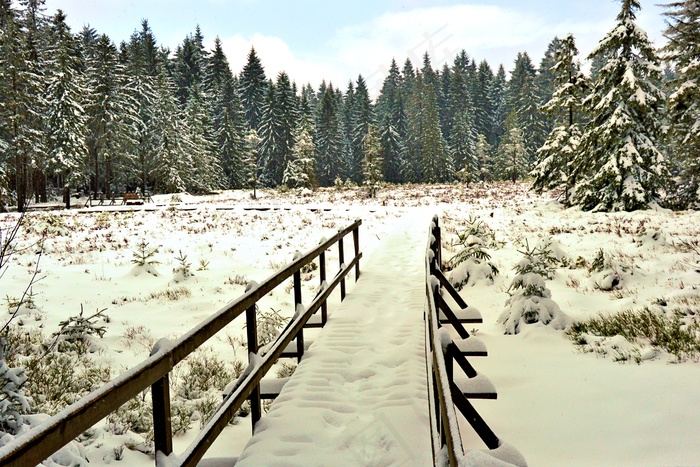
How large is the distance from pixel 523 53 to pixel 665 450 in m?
90.4

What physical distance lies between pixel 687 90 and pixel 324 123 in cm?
5554

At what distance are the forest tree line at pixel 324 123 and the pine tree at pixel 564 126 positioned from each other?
91 millimetres

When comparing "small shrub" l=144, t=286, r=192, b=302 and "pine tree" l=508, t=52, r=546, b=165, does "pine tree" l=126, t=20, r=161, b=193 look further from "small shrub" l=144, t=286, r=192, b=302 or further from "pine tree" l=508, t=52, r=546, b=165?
"pine tree" l=508, t=52, r=546, b=165

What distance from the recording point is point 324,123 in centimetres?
6944

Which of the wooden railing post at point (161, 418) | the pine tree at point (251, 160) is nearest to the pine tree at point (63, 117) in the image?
the pine tree at point (251, 160)

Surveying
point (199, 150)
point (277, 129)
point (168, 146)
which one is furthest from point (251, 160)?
point (277, 129)

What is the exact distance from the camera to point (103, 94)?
44.0 meters

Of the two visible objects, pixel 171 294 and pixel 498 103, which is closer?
pixel 171 294

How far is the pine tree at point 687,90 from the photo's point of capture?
18.5 metres

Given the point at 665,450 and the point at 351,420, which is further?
the point at 351,420

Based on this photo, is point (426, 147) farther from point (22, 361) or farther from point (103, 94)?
point (22, 361)

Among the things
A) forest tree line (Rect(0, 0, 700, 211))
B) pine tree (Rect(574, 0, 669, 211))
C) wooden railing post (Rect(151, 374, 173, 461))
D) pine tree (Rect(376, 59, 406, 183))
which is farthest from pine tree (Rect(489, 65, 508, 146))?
wooden railing post (Rect(151, 374, 173, 461))

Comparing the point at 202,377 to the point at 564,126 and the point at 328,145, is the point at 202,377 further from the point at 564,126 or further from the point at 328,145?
the point at 328,145

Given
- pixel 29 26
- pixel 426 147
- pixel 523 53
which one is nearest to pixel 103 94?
pixel 29 26
